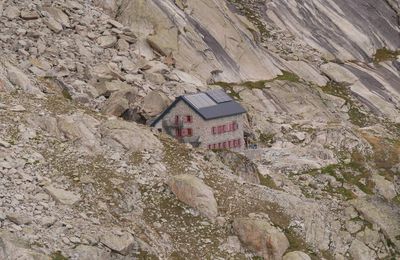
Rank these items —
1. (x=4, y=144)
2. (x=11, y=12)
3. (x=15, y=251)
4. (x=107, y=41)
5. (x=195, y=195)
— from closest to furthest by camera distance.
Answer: (x=15, y=251), (x=4, y=144), (x=195, y=195), (x=11, y=12), (x=107, y=41)

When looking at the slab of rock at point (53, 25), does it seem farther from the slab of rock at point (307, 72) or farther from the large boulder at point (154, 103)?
the slab of rock at point (307, 72)

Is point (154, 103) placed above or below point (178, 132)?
below

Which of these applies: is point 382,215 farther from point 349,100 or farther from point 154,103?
point 349,100

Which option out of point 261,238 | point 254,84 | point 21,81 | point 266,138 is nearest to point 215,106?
point 266,138

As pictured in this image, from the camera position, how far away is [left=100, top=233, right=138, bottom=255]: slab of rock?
1681 inches

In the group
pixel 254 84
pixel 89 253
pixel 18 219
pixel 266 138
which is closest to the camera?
pixel 89 253

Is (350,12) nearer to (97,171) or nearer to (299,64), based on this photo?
(299,64)

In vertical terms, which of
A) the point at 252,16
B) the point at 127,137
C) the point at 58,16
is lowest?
the point at 58,16

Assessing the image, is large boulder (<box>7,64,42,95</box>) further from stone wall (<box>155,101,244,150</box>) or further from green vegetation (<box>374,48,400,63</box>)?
green vegetation (<box>374,48,400,63</box>)

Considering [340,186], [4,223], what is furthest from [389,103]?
[4,223]

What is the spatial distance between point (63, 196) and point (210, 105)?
2524 cm

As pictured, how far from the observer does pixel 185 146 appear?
188 feet

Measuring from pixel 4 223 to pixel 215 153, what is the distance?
22489 millimetres

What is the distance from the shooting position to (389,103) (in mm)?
94875
